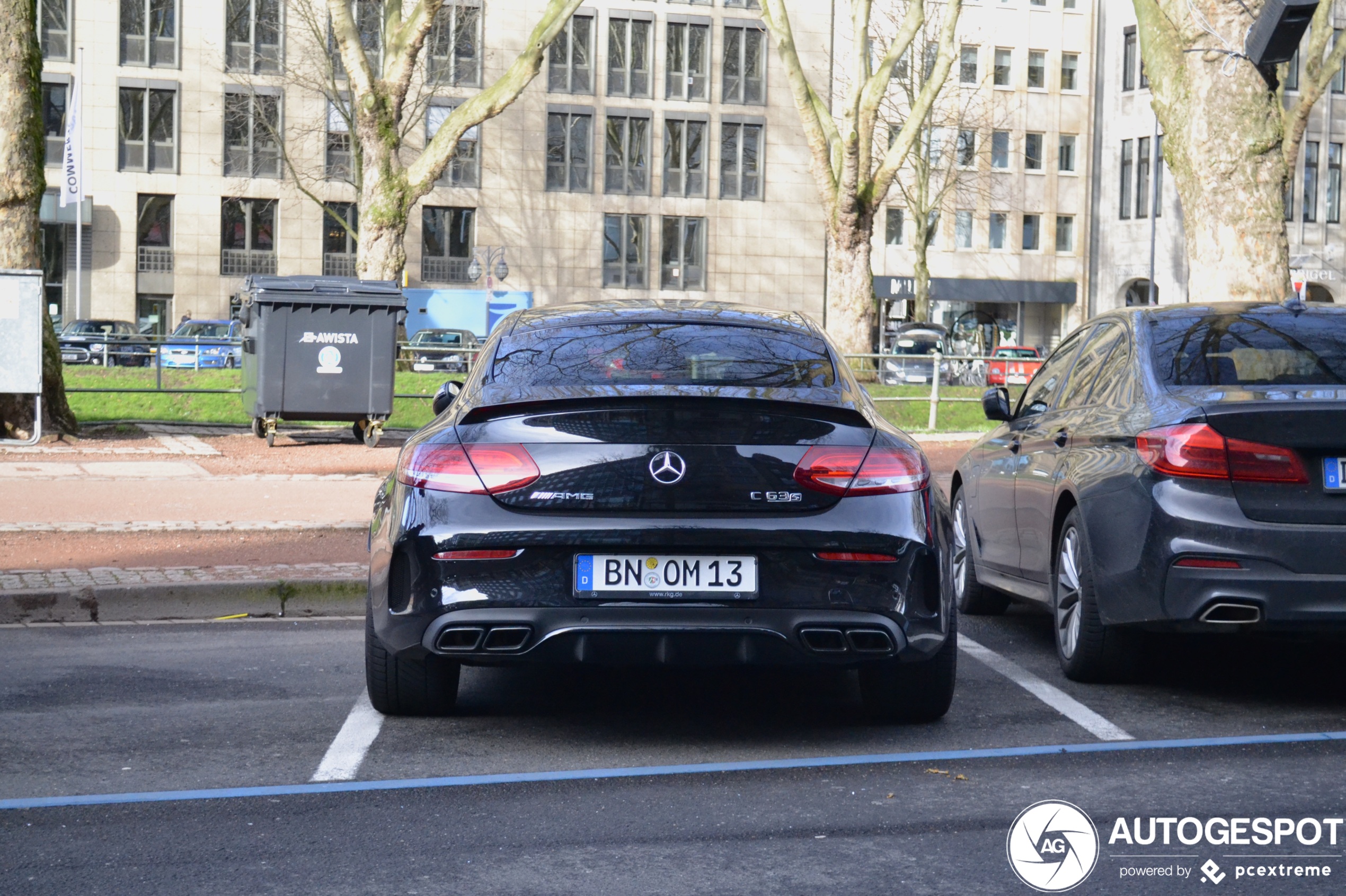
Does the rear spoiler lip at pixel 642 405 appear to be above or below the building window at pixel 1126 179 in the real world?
below

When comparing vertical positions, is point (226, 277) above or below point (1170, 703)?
above

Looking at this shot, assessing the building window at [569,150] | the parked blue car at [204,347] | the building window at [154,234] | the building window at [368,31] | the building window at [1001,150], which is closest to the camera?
the parked blue car at [204,347]

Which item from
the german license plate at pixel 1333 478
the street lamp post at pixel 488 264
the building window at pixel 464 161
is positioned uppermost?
the building window at pixel 464 161

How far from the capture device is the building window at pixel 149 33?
176ft

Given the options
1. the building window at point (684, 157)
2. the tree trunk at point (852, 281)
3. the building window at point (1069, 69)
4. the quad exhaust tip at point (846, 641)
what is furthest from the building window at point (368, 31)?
the quad exhaust tip at point (846, 641)

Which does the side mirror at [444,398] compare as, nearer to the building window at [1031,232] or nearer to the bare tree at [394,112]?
the bare tree at [394,112]

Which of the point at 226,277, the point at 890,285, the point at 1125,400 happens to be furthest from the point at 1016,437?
the point at 890,285

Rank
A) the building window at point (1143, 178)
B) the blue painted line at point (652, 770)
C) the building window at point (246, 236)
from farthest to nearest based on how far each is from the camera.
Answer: the building window at point (1143, 178), the building window at point (246, 236), the blue painted line at point (652, 770)

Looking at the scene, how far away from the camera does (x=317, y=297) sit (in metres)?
18.8

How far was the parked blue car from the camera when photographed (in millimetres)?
25750

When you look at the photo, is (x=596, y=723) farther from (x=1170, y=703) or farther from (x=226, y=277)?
(x=226, y=277)

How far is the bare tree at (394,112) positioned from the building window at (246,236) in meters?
29.0

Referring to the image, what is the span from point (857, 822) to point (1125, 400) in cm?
257

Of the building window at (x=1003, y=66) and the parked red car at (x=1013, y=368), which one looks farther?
the building window at (x=1003, y=66)
